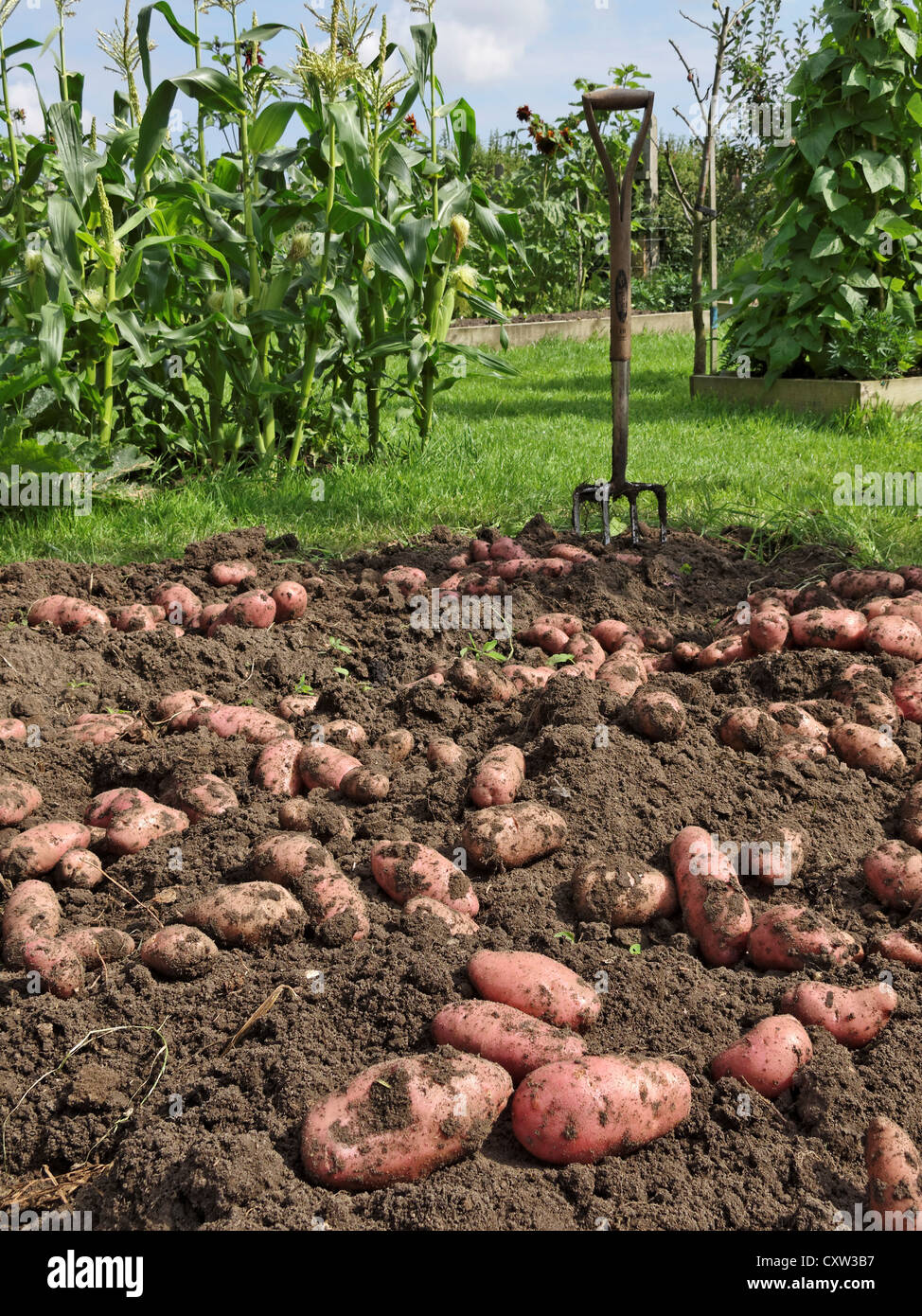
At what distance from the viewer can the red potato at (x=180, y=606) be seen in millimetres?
3307

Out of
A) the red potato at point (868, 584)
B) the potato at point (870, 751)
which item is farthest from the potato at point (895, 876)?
the red potato at point (868, 584)

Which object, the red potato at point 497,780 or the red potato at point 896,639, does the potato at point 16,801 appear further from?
the red potato at point 896,639

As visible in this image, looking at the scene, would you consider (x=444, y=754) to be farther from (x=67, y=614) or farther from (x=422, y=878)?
(x=67, y=614)

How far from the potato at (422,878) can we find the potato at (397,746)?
0.49m

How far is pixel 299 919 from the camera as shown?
1.91 metres

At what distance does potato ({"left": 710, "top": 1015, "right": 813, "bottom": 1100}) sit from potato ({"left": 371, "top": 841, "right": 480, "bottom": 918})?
54 cm

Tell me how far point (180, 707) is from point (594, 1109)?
160cm

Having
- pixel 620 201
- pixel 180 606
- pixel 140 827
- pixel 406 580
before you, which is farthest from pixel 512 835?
pixel 620 201

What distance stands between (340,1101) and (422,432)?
447 centimetres

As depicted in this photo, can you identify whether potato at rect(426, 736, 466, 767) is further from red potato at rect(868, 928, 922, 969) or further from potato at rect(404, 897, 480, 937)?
red potato at rect(868, 928, 922, 969)

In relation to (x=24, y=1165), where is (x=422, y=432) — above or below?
above

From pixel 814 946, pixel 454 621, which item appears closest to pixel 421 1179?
pixel 814 946

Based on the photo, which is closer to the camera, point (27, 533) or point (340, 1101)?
point (340, 1101)
